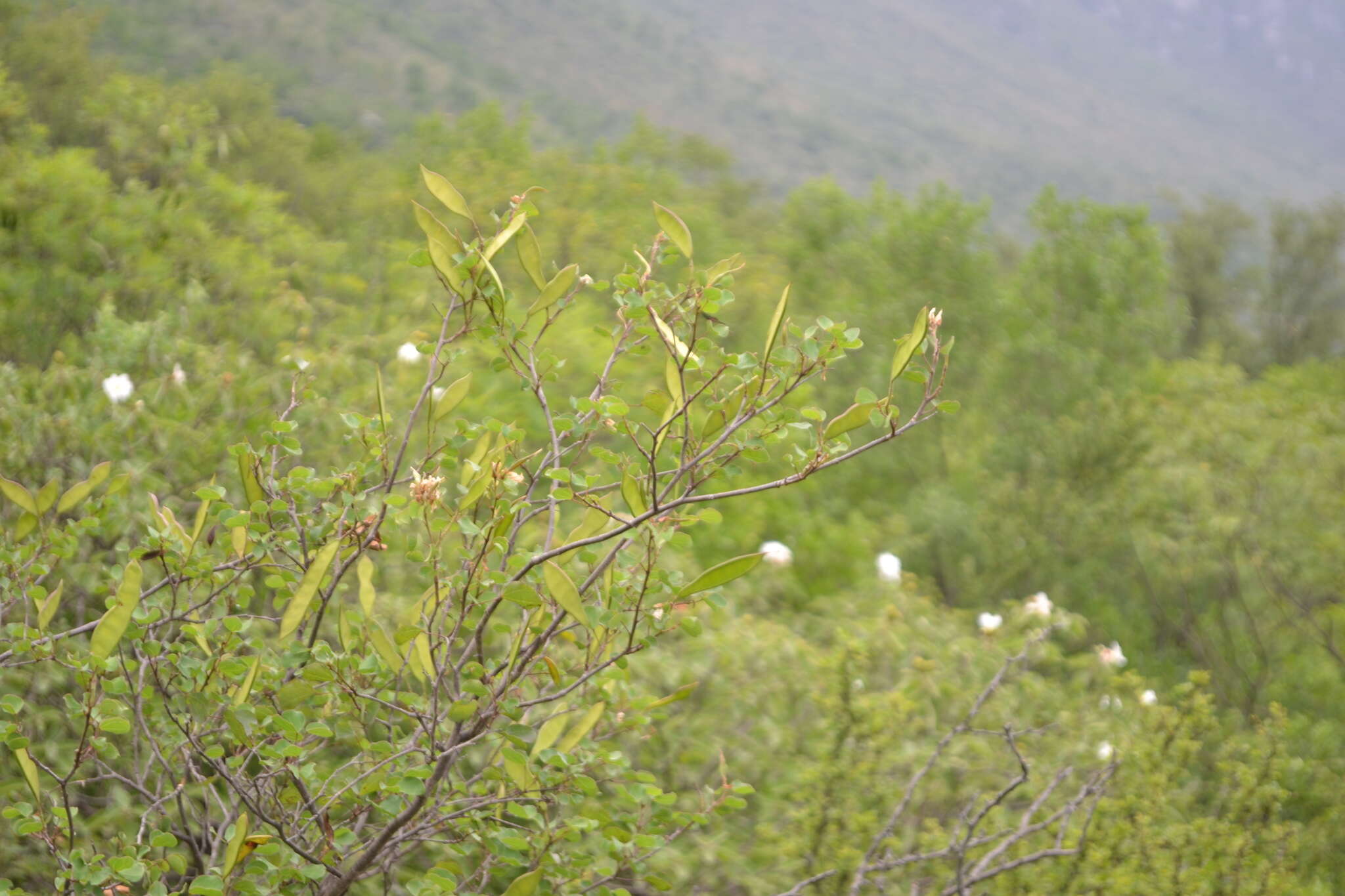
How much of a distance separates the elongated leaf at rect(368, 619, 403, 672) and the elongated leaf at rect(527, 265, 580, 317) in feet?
1.94

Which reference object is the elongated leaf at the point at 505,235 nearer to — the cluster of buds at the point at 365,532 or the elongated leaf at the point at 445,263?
the elongated leaf at the point at 445,263

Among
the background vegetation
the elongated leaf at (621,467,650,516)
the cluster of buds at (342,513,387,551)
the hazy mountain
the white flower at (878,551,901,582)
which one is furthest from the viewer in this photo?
the hazy mountain

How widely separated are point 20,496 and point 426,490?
0.66 meters

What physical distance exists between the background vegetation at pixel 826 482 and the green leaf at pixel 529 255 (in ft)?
0.24

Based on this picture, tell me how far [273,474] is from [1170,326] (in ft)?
59.0

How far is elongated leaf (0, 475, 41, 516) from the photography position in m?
1.60

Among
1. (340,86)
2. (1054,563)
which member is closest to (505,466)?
(1054,563)

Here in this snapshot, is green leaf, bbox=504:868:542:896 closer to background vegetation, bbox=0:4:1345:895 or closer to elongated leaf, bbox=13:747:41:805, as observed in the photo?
background vegetation, bbox=0:4:1345:895

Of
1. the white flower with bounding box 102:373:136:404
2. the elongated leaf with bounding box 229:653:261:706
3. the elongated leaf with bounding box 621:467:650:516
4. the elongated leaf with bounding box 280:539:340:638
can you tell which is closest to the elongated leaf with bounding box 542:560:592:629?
the elongated leaf with bounding box 621:467:650:516

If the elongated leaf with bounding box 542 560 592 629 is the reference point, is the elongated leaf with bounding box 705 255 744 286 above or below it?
above

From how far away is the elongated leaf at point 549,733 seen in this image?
1719mm

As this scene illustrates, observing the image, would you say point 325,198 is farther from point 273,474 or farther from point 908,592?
point 273,474

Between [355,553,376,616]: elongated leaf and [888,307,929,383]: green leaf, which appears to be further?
[355,553,376,616]: elongated leaf

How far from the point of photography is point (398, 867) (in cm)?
299
